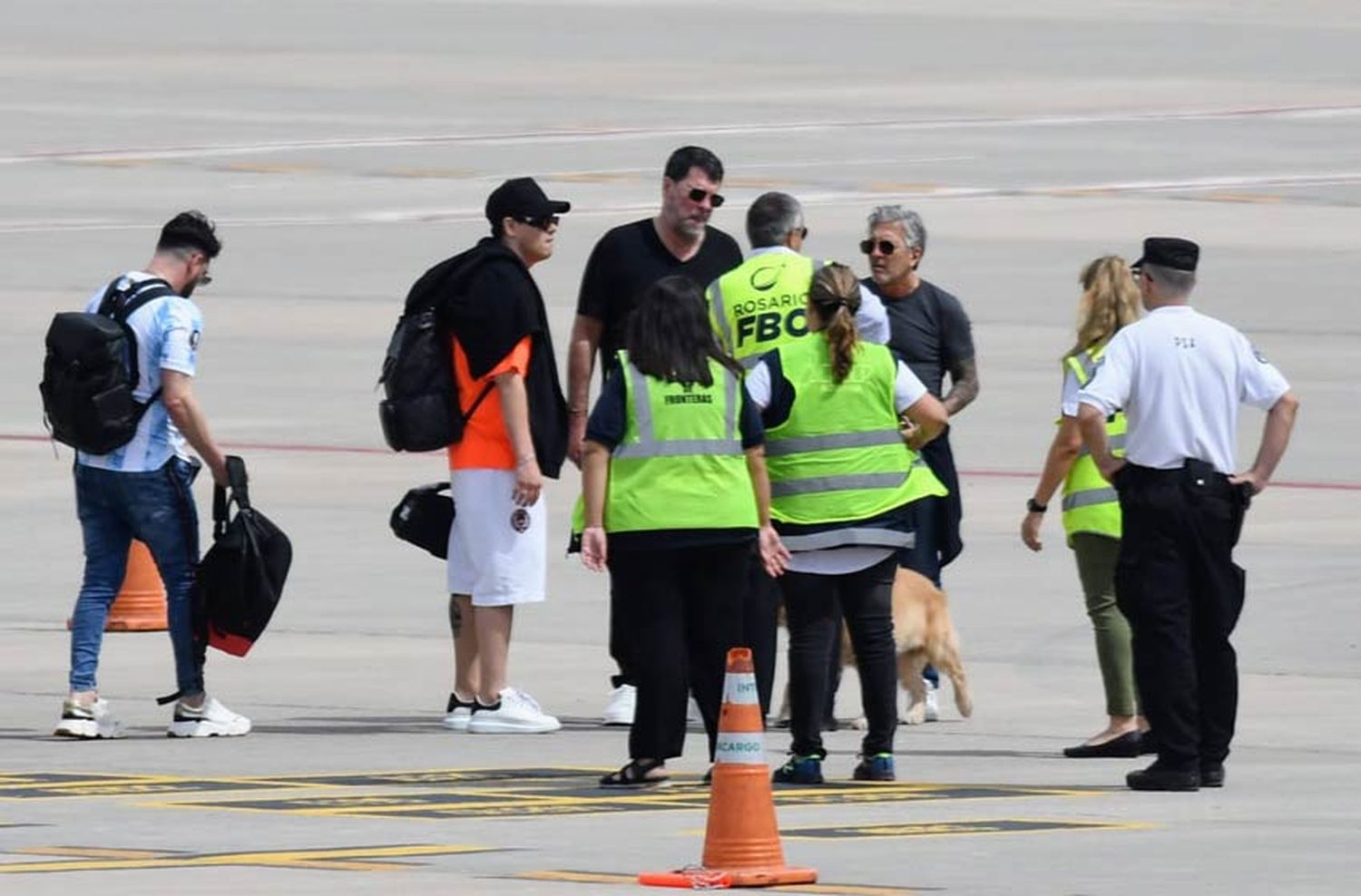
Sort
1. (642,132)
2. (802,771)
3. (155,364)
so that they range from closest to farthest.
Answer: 1. (802,771)
2. (155,364)
3. (642,132)

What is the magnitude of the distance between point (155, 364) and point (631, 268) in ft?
5.47

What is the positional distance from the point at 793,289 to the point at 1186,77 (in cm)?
3255

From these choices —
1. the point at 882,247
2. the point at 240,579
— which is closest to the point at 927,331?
the point at 882,247

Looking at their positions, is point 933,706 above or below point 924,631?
below

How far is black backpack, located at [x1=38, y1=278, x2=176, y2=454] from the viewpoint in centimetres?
1290

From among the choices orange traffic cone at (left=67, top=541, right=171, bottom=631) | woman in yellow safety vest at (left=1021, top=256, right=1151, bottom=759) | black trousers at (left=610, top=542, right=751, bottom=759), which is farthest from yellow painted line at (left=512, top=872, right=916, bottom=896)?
orange traffic cone at (left=67, top=541, right=171, bottom=631)

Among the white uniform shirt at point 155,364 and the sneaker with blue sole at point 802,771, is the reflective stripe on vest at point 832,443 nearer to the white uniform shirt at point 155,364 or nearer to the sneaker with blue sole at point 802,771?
the sneaker with blue sole at point 802,771

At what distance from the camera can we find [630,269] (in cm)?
1326

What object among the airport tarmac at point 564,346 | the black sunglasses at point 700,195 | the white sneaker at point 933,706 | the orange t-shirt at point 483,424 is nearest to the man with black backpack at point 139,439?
the airport tarmac at point 564,346

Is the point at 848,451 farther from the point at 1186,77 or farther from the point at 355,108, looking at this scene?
the point at 1186,77

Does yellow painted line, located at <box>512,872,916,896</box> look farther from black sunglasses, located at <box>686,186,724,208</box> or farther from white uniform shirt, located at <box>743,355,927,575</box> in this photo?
black sunglasses, located at <box>686,186,724,208</box>

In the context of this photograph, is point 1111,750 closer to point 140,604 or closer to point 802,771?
point 802,771

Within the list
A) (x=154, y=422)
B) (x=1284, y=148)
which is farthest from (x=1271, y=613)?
(x=1284, y=148)

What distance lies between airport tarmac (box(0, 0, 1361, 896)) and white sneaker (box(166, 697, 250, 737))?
8.8 inches
